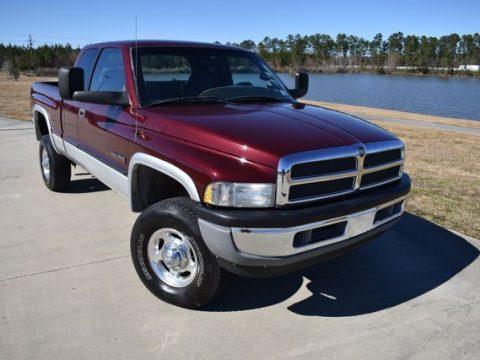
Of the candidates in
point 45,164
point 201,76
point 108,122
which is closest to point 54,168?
point 45,164

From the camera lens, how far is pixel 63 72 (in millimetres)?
4086

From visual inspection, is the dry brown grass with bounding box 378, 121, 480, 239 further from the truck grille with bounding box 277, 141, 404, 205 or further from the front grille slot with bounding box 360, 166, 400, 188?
the truck grille with bounding box 277, 141, 404, 205

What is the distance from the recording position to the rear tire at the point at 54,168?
5.93 m

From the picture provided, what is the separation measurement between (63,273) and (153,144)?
4.49ft

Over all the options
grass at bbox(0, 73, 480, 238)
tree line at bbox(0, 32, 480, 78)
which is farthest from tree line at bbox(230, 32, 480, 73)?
grass at bbox(0, 73, 480, 238)

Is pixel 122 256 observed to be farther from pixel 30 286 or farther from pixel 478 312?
pixel 478 312

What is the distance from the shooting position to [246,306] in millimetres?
3438

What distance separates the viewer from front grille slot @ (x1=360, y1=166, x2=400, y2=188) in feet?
10.8

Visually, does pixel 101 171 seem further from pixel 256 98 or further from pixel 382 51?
pixel 382 51

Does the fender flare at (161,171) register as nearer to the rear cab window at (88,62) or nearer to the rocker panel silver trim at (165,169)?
the rocker panel silver trim at (165,169)

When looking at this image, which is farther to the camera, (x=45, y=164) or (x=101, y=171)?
(x=45, y=164)

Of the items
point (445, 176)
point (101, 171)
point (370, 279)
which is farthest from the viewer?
point (445, 176)

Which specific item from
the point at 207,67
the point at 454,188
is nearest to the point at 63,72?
the point at 207,67

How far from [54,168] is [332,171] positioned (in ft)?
13.5
